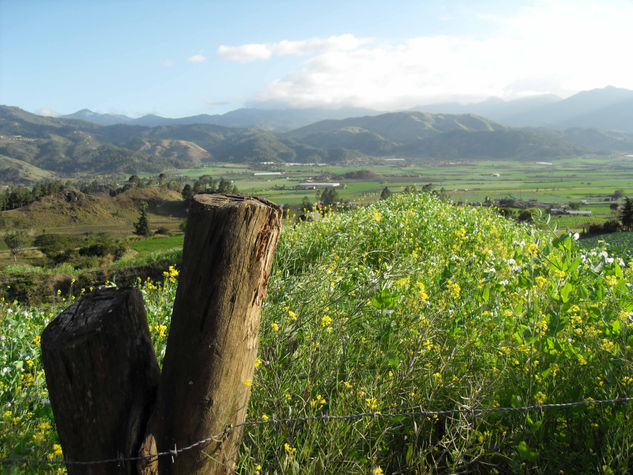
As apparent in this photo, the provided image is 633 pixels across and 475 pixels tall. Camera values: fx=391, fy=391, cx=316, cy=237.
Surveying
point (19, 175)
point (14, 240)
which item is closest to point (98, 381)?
point (14, 240)

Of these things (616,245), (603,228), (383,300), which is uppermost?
(383,300)

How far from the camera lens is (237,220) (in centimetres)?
172

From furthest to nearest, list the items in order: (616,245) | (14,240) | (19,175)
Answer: (19,175) → (14,240) → (616,245)

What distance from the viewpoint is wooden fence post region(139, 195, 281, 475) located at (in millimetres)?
1689

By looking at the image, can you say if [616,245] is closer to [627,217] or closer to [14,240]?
[627,217]

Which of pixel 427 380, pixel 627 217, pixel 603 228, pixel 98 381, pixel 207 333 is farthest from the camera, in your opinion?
pixel 627 217

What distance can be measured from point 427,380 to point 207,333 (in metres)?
1.70

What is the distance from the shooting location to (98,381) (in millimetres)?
1562

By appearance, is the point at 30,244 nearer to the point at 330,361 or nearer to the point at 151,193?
the point at 151,193

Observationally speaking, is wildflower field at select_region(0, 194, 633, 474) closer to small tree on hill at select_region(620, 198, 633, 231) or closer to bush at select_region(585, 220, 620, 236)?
bush at select_region(585, 220, 620, 236)

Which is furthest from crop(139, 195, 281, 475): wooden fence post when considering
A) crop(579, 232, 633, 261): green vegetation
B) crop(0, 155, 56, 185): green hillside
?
crop(0, 155, 56, 185): green hillside

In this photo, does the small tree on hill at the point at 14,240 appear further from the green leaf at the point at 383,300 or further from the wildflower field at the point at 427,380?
the green leaf at the point at 383,300

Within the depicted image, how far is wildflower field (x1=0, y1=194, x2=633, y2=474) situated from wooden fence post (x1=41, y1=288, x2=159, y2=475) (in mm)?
496

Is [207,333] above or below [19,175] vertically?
below
